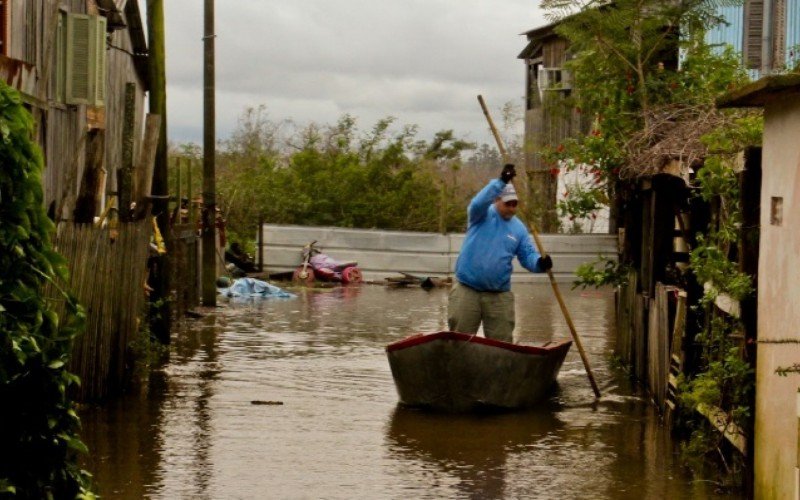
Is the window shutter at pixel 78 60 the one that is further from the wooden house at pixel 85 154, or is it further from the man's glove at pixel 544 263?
the man's glove at pixel 544 263

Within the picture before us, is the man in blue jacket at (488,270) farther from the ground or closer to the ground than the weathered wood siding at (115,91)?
closer to the ground

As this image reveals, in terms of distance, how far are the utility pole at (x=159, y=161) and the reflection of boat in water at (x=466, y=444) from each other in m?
4.56

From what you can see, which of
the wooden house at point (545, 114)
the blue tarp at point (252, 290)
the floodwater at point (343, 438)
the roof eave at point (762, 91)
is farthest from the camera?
the wooden house at point (545, 114)

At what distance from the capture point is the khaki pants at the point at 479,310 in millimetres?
14414

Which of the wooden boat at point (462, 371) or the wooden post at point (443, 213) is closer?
the wooden boat at point (462, 371)

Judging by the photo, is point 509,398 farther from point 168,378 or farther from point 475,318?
point 168,378

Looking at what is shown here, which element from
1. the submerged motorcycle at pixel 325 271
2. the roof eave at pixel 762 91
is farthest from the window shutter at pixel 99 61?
the submerged motorcycle at pixel 325 271

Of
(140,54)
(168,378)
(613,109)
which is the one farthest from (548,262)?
(140,54)

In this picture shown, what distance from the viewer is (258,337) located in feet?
65.4

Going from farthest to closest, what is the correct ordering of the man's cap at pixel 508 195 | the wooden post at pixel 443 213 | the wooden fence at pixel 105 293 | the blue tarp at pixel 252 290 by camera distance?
the wooden post at pixel 443 213, the blue tarp at pixel 252 290, the man's cap at pixel 508 195, the wooden fence at pixel 105 293

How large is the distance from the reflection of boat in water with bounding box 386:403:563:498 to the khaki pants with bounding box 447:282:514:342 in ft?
3.26

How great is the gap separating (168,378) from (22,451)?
8840mm

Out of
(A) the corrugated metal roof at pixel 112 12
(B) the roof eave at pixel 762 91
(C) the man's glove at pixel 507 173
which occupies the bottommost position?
(C) the man's glove at pixel 507 173

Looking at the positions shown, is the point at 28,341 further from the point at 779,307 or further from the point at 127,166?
the point at 127,166
